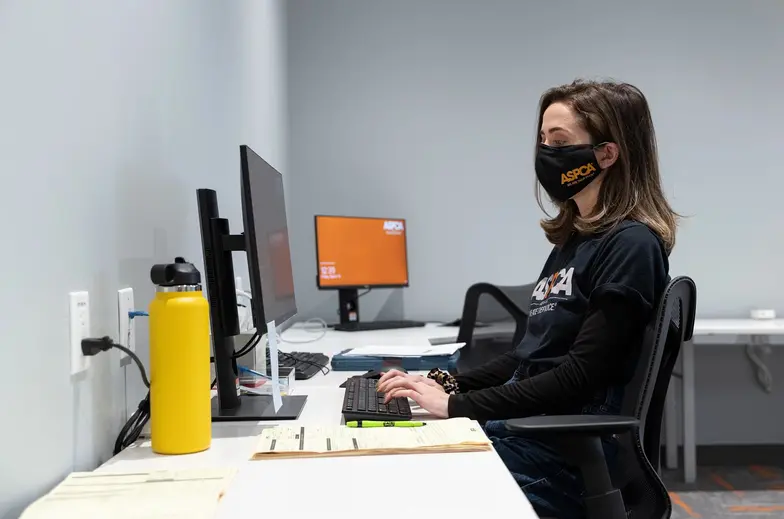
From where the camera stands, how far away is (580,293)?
4.16 feet

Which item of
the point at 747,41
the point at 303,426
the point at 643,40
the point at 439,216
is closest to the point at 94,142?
the point at 303,426

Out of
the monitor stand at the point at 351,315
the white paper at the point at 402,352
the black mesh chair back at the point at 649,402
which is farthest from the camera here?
the monitor stand at the point at 351,315

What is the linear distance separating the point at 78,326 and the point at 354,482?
45 centimetres

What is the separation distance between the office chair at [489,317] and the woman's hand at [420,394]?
101cm

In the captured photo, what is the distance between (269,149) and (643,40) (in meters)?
2.14

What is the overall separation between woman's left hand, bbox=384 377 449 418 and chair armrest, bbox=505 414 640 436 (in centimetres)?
21

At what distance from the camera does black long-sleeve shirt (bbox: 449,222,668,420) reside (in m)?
1.15

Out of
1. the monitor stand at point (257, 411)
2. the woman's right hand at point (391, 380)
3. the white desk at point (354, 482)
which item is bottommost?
the monitor stand at point (257, 411)

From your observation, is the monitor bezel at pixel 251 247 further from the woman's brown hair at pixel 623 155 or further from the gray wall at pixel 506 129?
the gray wall at pixel 506 129

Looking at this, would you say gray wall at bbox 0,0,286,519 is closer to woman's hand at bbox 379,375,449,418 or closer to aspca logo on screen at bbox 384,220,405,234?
woman's hand at bbox 379,375,449,418

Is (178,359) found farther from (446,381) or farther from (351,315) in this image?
(351,315)

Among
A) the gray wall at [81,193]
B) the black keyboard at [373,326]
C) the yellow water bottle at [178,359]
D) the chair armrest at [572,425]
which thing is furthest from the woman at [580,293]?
the black keyboard at [373,326]

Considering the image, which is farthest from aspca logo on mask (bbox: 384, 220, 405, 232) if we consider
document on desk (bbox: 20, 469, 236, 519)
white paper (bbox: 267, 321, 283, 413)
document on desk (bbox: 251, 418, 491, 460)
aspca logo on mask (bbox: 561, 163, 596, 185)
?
document on desk (bbox: 20, 469, 236, 519)

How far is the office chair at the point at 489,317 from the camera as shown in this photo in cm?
233
